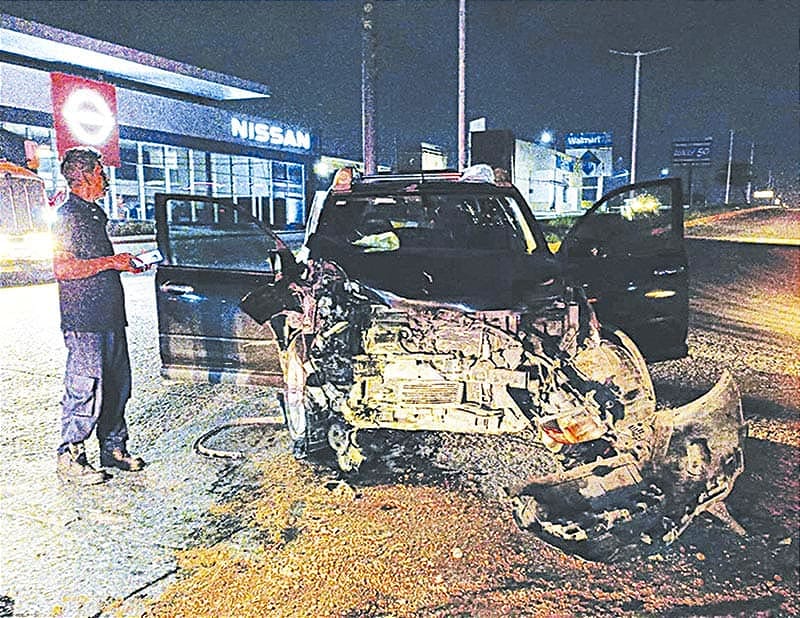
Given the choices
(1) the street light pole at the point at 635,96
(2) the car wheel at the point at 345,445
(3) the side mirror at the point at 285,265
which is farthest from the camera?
(1) the street light pole at the point at 635,96

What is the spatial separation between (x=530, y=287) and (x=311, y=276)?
1.23 meters

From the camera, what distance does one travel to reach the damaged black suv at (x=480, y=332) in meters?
3.01

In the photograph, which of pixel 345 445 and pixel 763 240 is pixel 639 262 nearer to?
pixel 763 240

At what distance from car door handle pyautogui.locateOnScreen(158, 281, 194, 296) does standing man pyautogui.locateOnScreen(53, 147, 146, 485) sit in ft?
2.56

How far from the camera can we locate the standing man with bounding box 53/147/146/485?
11.8ft

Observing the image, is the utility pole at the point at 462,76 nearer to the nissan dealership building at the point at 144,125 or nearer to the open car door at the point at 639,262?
the open car door at the point at 639,262

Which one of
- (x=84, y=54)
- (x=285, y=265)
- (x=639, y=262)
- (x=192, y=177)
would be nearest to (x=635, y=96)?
(x=639, y=262)

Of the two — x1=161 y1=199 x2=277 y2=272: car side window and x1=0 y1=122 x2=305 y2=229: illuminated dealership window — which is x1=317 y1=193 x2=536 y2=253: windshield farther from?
x1=0 y1=122 x2=305 y2=229: illuminated dealership window

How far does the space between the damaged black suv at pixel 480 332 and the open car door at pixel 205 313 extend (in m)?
0.01

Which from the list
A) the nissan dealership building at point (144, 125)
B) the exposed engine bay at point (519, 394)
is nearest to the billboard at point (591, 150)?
the exposed engine bay at point (519, 394)

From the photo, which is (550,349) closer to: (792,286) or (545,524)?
(545,524)

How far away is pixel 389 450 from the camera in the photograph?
418 cm

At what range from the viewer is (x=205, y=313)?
4570 millimetres

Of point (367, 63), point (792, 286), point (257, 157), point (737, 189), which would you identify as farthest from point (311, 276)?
point (257, 157)
